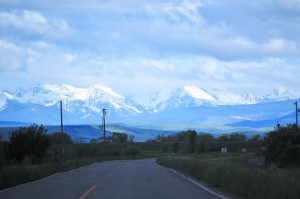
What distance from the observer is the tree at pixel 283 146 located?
3925cm

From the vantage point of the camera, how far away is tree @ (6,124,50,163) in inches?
2346

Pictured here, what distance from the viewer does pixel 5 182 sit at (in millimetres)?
27703

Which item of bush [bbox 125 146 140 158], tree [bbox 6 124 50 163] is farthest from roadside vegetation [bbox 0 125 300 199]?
bush [bbox 125 146 140 158]

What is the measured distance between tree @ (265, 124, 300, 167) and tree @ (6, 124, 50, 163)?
88.3 feet

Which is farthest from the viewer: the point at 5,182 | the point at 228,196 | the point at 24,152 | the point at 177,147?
the point at 177,147

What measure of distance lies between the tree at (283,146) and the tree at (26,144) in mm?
26909

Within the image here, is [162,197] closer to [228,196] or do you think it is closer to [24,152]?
[228,196]

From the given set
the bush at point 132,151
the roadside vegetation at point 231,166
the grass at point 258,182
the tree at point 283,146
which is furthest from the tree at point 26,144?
the bush at point 132,151

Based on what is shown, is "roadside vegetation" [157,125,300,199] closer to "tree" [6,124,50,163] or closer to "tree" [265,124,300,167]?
"tree" [265,124,300,167]

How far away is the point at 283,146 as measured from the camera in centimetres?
4025

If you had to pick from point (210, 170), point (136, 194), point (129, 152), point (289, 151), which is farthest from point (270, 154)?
point (129, 152)

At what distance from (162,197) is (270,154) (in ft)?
80.5

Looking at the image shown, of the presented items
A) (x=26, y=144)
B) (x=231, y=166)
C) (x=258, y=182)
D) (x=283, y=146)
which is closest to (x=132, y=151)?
(x=26, y=144)

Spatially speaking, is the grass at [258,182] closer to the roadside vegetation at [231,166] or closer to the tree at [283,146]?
the roadside vegetation at [231,166]
